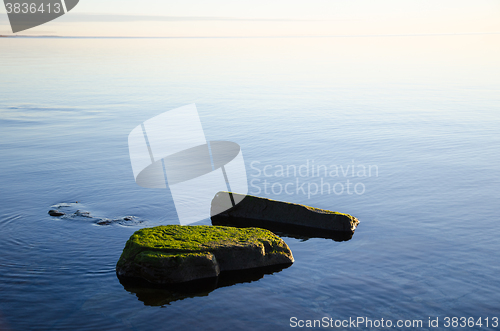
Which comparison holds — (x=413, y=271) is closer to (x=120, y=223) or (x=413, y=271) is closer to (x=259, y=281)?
(x=259, y=281)

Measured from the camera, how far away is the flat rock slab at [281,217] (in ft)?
45.0

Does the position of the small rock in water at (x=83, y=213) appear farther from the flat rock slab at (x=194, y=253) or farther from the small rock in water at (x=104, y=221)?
the flat rock slab at (x=194, y=253)

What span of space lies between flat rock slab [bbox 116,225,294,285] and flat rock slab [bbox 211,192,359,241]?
1962 millimetres

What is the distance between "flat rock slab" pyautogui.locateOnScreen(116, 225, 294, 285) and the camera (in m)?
10.5

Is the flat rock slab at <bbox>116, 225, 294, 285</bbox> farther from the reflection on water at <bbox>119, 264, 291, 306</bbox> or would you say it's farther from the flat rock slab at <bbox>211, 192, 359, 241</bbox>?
the flat rock slab at <bbox>211, 192, 359, 241</bbox>

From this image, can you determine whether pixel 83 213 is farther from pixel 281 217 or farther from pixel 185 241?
pixel 281 217

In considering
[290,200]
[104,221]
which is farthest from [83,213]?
[290,200]

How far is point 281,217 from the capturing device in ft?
46.3

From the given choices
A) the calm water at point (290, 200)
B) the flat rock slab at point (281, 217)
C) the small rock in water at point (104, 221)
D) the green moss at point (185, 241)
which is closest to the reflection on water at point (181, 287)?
the calm water at point (290, 200)

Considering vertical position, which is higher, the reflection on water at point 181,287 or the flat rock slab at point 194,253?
the flat rock slab at point 194,253

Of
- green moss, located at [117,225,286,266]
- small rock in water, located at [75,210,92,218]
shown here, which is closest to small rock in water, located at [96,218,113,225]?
small rock in water, located at [75,210,92,218]

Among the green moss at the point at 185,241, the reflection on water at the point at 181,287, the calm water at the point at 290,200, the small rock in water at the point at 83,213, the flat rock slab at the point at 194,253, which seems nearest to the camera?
the calm water at the point at 290,200

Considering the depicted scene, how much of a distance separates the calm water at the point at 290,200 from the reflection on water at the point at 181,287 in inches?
2.9

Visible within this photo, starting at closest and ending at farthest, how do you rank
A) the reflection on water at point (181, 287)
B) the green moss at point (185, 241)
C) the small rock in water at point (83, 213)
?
1. the reflection on water at point (181, 287)
2. the green moss at point (185, 241)
3. the small rock in water at point (83, 213)
